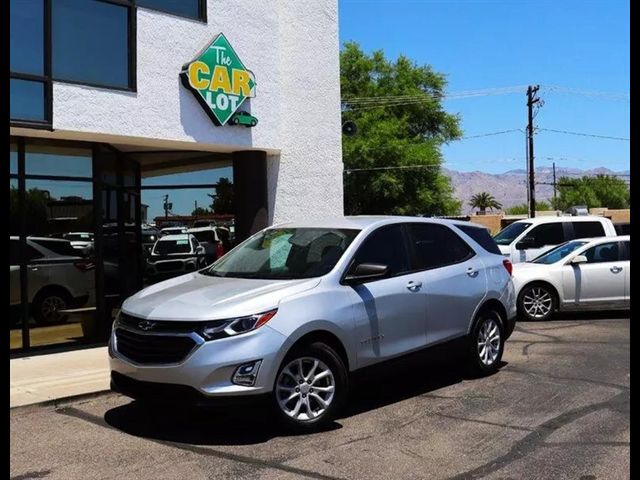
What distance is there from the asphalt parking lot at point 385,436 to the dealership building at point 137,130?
3303 millimetres

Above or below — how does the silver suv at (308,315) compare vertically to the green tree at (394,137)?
below

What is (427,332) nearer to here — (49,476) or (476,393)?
(476,393)

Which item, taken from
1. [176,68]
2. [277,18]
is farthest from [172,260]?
[277,18]

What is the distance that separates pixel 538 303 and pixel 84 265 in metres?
7.35

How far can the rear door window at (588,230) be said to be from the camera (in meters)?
14.3

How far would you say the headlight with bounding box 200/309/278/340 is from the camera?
4787 millimetres

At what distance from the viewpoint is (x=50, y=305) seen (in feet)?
29.5

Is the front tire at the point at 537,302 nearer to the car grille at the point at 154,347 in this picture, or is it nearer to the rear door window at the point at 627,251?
the car grille at the point at 154,347

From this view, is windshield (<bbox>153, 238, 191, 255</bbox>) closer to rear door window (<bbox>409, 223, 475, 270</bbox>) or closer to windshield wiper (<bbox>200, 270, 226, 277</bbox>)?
windshield wiper (<bbox>200, 270, 226, 277</bbox>)

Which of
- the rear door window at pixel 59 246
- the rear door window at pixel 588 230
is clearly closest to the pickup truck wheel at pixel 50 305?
the rear door window at pixel 59 246

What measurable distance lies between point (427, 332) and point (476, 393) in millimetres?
795

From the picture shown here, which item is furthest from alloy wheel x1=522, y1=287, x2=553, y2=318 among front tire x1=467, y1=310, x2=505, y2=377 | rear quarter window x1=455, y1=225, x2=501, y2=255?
front tire x1=467, y1=310, x2=505, y2=377

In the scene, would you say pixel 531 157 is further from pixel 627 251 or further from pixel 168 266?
pixel 627 251
